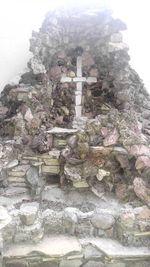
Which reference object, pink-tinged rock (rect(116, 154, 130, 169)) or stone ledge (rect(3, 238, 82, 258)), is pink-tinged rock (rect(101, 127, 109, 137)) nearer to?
pink-tinged rock (rect(116, 154, 130, 169))

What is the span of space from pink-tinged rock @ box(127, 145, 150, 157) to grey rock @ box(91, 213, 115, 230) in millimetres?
1090

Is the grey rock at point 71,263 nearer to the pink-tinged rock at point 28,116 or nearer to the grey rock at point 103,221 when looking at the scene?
the grey rock at point 103,221

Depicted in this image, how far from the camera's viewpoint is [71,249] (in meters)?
5.81

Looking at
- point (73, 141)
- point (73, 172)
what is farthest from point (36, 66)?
point (73, 172)

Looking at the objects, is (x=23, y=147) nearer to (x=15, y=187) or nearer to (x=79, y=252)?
(x=15, y=187)

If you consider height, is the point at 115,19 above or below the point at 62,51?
above

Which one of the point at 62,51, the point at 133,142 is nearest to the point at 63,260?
the point at 133,142

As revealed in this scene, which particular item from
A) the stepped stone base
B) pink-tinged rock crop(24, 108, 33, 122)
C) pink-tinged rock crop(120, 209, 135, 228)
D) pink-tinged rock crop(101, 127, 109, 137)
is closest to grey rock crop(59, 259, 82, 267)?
the stepped stone base

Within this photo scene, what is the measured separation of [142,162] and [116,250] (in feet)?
4.46

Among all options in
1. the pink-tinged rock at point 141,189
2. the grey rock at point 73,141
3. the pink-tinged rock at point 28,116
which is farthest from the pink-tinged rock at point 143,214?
the pink-tinged rock at point 28,116

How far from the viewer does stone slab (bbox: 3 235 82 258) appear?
572 cm

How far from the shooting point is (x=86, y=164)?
6.84 metres

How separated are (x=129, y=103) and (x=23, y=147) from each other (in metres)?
1.96

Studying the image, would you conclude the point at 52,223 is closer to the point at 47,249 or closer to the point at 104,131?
the point at 47,249
